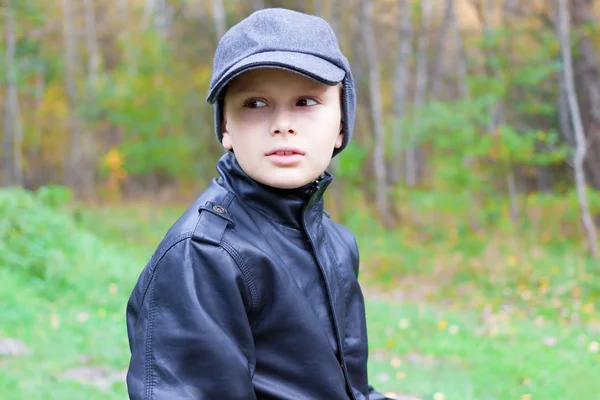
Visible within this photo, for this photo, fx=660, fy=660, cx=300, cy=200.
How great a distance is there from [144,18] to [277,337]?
2375 centimetres

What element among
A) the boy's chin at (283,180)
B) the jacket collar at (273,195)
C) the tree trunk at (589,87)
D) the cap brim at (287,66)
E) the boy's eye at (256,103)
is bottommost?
the jacket collar at (273,195)

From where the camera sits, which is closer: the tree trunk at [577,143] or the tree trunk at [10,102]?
the tree trunk at [577,143]

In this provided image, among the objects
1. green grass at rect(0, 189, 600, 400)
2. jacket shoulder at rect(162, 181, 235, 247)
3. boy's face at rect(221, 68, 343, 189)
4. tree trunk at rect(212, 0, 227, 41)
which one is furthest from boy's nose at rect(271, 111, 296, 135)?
tree trunk at rect(212, 0, 227, 41)

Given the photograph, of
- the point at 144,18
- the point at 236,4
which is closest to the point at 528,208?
the point at 236,4

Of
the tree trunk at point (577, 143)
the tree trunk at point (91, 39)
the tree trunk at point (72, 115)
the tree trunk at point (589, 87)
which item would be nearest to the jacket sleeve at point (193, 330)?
the tree trunk at point (577, 143)

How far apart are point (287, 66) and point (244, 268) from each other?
484mm

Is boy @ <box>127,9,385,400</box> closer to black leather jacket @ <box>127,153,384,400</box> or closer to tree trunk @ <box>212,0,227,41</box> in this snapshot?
black leather jacket @ <box>127,153,384,400</box>

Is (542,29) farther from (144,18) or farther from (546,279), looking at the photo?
(144,18)

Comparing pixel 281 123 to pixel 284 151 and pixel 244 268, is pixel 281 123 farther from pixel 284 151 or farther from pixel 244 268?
pixel 244 268

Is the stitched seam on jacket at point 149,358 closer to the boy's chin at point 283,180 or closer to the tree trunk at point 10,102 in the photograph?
the boy's chin at point 283,180

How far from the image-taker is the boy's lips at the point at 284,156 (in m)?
1.64

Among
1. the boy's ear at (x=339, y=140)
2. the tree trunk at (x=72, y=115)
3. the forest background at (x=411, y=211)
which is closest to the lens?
the boy's ear at (x=339, y=140)

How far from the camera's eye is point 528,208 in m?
9.78

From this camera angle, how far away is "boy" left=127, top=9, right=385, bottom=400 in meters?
1.46
